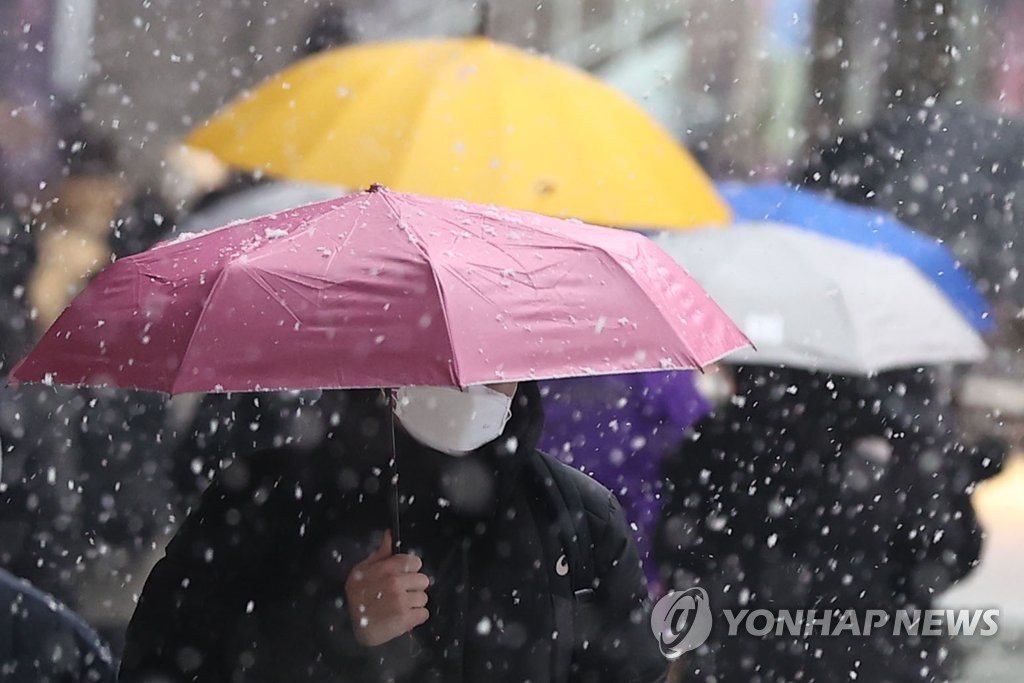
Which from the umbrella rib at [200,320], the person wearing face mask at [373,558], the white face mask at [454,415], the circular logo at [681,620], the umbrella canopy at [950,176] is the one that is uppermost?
the umbrella rib at [200,320]

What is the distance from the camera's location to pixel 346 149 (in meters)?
3.86

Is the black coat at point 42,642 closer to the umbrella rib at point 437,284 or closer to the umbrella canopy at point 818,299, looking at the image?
the umbrella rib at point 437,284

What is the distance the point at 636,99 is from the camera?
5.48 metres

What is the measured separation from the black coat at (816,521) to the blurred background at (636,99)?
29.5 inches

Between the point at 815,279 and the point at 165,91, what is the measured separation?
84.9 inches

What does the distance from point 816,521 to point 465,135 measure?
188 centimetres

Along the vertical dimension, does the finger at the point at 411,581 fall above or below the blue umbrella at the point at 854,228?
above

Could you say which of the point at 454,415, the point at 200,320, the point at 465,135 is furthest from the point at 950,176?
the point at 200,320

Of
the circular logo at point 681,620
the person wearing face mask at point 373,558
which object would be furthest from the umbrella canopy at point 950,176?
the person wearing face mask at point 373,558

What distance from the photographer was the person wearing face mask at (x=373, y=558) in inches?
104

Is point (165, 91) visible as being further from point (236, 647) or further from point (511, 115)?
point (236, 647)

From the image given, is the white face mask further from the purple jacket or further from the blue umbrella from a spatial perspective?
the blue umbrella

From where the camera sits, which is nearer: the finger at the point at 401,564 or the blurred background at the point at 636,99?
the finger at the point at 401,564

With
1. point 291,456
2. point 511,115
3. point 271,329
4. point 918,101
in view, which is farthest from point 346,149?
point 918,101
